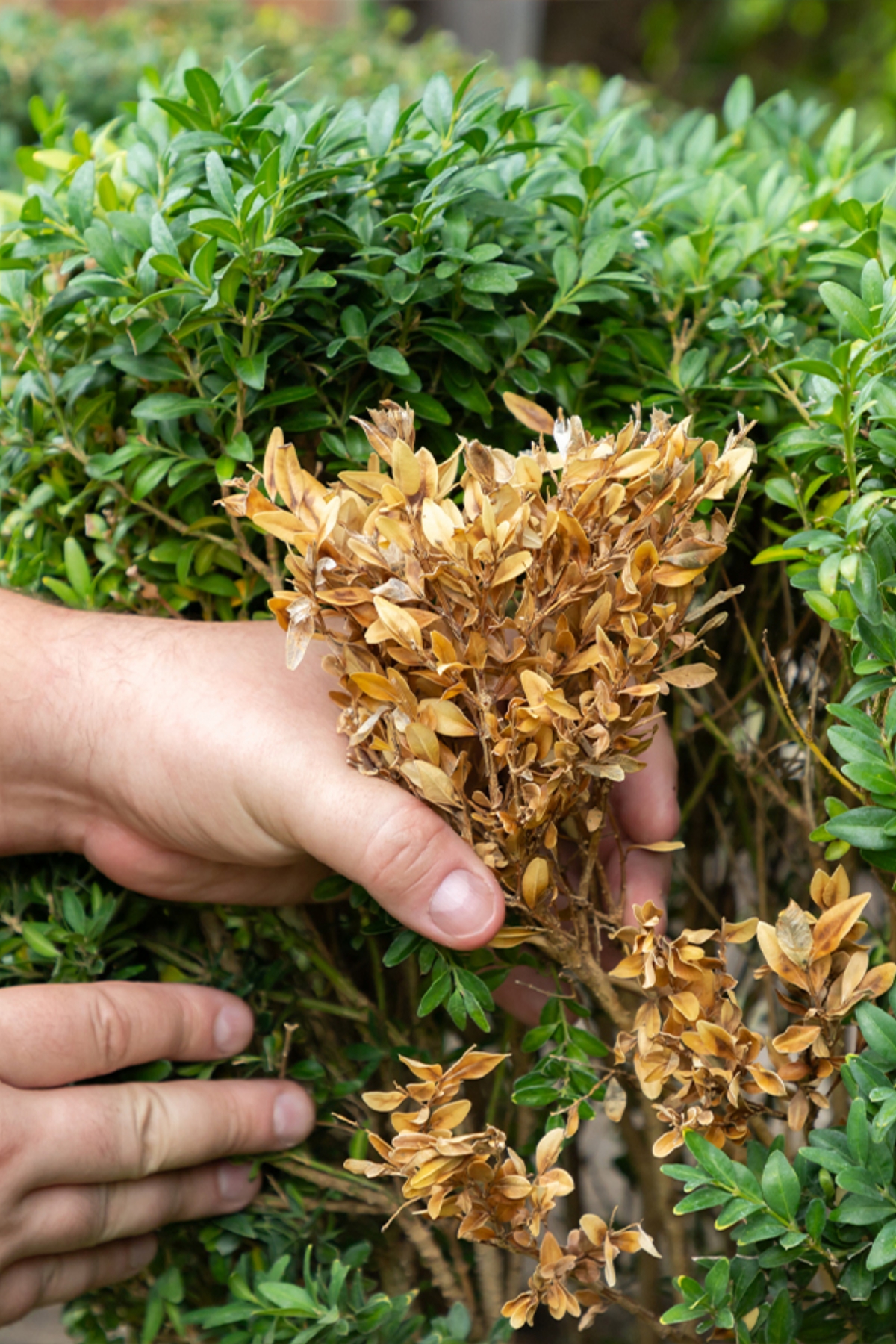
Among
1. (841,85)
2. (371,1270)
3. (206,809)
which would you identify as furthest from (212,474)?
(841,85)

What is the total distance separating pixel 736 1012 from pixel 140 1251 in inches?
30.8

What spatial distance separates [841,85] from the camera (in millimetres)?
6539

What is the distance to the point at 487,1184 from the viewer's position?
952 millimetres

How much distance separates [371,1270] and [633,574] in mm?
965

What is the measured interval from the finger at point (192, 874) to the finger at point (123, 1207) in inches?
12.5

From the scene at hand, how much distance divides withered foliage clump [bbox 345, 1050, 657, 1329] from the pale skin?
0.22 meters

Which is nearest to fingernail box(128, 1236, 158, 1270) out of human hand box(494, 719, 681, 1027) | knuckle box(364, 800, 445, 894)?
human hand box(494, 719, 681, 1027)

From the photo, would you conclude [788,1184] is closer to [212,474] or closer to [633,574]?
[633,574]

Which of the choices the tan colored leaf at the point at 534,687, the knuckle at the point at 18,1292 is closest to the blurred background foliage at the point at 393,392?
the knuckle at the point at 18,1292

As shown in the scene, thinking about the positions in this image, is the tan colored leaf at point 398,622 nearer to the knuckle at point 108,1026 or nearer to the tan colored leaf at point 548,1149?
the tan colored leaf at point 548,1149

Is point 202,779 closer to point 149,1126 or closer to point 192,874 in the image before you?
point 192,874

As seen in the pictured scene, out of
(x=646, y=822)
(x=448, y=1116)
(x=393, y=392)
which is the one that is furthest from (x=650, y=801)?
(x=393, y=392)

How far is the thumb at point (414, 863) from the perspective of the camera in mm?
920

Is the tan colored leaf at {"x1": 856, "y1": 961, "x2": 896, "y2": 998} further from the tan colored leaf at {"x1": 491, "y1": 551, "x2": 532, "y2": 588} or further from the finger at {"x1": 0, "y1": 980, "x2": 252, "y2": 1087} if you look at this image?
the finger at {"x1": 0, "y1": 980, "x2": 252, "y2": 1087}
